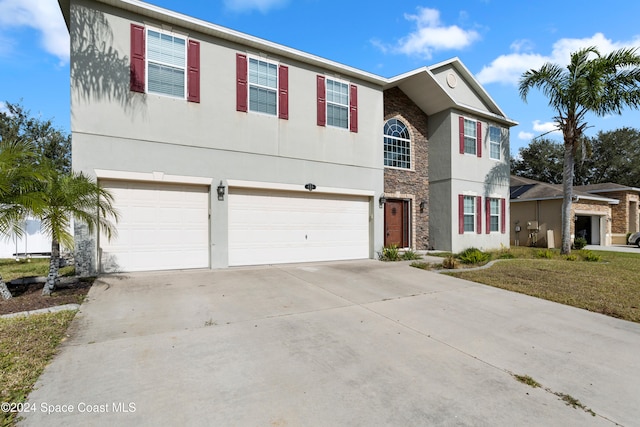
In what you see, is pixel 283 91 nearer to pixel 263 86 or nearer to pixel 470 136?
pixel 263 86

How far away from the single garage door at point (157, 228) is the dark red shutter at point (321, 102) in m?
4.46

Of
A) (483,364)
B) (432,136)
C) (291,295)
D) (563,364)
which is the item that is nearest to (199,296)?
(291,295)

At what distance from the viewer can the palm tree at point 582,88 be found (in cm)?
1239

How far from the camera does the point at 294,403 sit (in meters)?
2.82

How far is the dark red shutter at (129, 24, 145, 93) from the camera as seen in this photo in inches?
319

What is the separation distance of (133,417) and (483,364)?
11.7 ft

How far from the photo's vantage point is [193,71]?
346 inches

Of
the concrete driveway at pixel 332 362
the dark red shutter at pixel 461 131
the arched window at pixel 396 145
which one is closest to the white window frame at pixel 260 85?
the arched window at pixel 396 145

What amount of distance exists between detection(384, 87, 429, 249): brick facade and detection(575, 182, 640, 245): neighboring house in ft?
60.6

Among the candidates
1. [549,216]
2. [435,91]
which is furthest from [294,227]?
[549,216]

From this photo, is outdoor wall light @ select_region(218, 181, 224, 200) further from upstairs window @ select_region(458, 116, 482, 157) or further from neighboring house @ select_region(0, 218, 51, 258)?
upstairs window @ select_region(458, 116, 482, 157)

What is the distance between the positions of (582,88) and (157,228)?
16.1 m

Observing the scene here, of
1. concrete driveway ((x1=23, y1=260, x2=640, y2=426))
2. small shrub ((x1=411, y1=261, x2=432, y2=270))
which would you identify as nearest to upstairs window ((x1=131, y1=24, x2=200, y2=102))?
concrete driveway ((x1=23, y1=260, x2=640, y2=426))

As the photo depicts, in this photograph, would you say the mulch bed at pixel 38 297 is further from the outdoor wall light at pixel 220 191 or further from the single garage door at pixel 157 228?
the outdoor wall light at pixel 220 191
